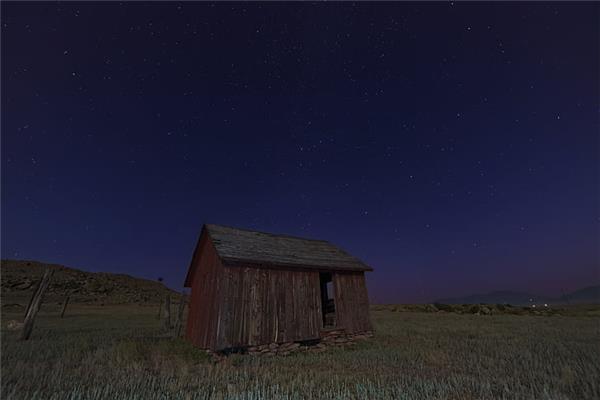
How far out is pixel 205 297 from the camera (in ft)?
44.0

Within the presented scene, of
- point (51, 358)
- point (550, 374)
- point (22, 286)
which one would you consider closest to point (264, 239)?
point (51, 358)

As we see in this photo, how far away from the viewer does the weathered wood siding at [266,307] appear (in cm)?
1135

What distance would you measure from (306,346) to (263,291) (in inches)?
130

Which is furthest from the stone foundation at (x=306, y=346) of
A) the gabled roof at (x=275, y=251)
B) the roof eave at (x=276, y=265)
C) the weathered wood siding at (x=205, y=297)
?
the gabled roof at (x=275, y=251)

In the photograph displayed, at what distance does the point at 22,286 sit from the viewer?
46.7m

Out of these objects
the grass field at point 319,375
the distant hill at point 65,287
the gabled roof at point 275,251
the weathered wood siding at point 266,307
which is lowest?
the grass field at point 319,375

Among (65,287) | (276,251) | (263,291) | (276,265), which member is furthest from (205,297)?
(65,287)

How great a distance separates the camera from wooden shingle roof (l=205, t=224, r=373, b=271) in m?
12.4

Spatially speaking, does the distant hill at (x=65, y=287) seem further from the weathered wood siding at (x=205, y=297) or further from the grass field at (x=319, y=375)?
the grass field at (x=319, y=375)

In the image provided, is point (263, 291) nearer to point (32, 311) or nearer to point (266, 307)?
point (266, 307)

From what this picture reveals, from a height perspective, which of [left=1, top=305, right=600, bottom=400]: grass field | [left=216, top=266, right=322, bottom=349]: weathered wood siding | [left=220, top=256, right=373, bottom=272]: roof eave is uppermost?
[left=220, top=256, right=373, bottom=272]: roof eave

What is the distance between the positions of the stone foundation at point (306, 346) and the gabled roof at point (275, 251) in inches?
128

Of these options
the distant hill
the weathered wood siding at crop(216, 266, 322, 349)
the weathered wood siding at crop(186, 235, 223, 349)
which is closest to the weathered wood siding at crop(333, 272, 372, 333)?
the weathered wood siding at crop(216, 266, 322, 349)

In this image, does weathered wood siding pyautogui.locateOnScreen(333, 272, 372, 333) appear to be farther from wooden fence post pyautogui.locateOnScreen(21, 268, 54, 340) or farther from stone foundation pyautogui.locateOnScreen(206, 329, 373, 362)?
wooden fence post pyautogui.locateOnScreen(21, 268, 54, 340)
